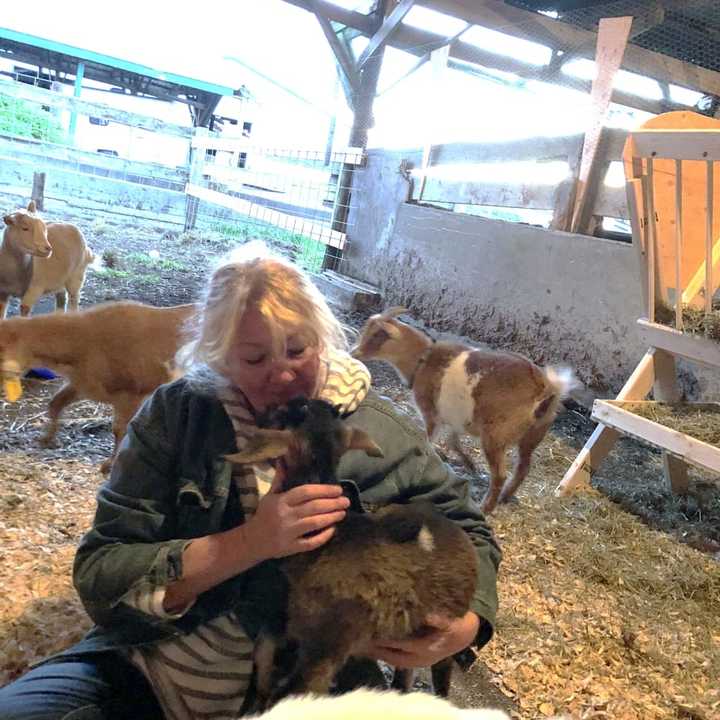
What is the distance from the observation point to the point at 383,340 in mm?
4641

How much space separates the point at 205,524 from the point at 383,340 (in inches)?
124

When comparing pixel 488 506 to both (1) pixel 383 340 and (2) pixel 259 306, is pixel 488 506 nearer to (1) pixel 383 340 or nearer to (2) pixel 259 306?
(1) pixel 383 340

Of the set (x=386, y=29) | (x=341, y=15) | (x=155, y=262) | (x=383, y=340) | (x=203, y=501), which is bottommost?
(x=155, y=262)

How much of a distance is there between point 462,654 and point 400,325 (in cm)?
312

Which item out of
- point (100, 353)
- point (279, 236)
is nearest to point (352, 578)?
point (100, 353)

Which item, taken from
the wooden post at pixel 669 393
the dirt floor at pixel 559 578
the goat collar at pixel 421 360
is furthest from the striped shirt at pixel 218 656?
the wooden post at pixel 669 393

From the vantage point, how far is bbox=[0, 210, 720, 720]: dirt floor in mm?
2330

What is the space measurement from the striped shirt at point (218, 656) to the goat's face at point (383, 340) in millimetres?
2978

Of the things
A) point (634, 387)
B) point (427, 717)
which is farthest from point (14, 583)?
point (634, 387)

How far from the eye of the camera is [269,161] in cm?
966

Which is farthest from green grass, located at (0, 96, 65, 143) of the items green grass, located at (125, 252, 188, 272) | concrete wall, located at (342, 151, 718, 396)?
concrete wall, located at (342, 151, 718, 396)

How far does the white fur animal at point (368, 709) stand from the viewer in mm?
953

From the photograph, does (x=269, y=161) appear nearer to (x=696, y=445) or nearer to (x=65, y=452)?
(x=65, y=452)

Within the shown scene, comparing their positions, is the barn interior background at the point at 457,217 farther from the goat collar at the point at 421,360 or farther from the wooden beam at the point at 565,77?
the goat collar at the point at 421,360
